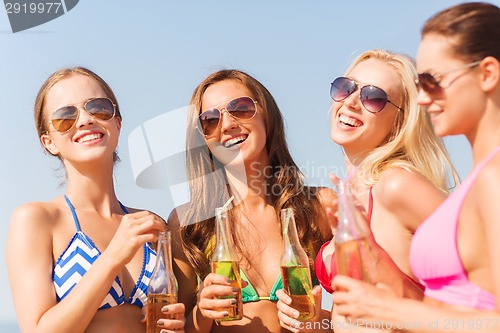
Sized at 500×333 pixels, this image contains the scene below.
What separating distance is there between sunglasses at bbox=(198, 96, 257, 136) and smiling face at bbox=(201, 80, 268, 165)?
0.02 metres

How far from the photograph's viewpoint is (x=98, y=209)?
445cm

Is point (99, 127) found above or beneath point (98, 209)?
above

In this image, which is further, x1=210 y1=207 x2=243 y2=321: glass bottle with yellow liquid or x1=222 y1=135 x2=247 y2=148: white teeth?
x1=222 y1=135 x2=247 y2=148: white teeth

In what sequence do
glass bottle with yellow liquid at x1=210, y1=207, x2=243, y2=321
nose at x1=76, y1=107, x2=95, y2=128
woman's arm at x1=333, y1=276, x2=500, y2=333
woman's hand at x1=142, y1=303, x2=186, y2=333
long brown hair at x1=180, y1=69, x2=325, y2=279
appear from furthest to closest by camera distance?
long brown hair at x1=180, y1=69, x2=325, y2=279 → nose at x1=76, y1=107, x2=95, y2=128 → glass bottle with yellow liquid at x1=210, y1=207, x2=243, y2=321 → woman's hand at x1=142, y1=303, x2=186, y2=333 → woman's arm at x1=333, y1=276, x2=500, y2=333

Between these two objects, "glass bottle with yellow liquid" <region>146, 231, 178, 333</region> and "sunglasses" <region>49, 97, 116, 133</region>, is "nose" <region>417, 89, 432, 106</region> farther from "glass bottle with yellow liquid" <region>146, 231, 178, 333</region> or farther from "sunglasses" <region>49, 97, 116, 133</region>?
"sunglasses" <region>49, 97, 116, 133</region>

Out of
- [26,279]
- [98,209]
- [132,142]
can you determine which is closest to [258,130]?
[132,142]

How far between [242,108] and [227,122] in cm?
18

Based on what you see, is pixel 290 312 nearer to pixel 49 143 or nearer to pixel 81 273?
pixel 81 273

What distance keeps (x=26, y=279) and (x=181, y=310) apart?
39.2 inches

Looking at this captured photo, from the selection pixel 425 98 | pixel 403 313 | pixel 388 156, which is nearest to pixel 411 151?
pixel 388 156

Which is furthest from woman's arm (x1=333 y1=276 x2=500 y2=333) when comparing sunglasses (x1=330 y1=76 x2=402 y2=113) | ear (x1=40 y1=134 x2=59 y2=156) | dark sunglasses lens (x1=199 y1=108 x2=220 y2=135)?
ear (x1=40 y1=134 x2=59 y2=156)

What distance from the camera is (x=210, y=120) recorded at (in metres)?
4.98

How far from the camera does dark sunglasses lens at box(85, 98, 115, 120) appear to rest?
14.2 feet

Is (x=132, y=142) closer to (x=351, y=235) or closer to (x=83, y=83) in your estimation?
(x=83, y=83)
